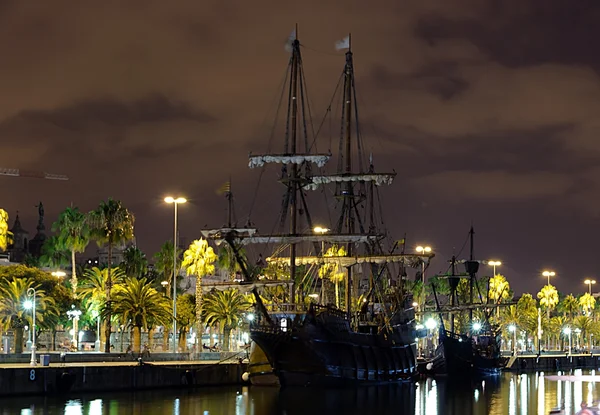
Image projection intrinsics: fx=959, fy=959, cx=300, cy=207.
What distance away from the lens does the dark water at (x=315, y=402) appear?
54562 mm

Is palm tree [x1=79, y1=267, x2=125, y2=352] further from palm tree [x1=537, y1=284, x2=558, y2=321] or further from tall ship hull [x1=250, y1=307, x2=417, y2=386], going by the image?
palm tree [x1=537, y1=284, x2=558, y2=321]

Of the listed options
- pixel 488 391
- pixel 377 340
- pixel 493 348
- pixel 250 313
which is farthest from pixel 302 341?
pixel 493 348

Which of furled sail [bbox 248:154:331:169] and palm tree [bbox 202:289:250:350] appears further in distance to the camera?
palm tree [bbox 202:289:250:350]

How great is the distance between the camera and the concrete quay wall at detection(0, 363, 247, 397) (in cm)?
5788

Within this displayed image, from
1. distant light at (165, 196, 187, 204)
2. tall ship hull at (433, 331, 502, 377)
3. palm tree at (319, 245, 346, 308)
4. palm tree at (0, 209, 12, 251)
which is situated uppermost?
distant light at (165, 196, 187, 204)

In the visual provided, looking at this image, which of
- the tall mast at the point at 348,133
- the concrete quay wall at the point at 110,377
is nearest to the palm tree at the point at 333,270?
the tall mast at the point at 348,133

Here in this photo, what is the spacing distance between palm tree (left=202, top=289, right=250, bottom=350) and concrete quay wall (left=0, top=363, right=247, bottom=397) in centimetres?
2174

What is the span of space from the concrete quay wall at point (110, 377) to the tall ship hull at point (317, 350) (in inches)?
179

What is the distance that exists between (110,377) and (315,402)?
13.8 meters

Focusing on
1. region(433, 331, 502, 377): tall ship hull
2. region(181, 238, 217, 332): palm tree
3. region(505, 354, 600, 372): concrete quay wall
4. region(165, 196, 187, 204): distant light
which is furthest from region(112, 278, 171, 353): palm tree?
region(505, 354, 600, 372): concrete quay wall

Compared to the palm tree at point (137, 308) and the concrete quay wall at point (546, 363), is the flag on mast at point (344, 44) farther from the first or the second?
the concrete quay wall at point (546, 363)

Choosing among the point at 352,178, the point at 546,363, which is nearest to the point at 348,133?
the point at 352,178

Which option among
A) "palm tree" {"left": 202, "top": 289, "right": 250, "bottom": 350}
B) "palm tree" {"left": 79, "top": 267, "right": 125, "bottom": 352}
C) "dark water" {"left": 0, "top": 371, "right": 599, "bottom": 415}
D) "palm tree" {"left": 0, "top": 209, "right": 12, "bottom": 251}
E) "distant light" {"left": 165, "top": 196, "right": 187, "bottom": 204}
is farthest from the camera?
"palm tree" {"left": 79, "top": 267, "right": 125, "bottom": 352}

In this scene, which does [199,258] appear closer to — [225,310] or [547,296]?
[225,310]
